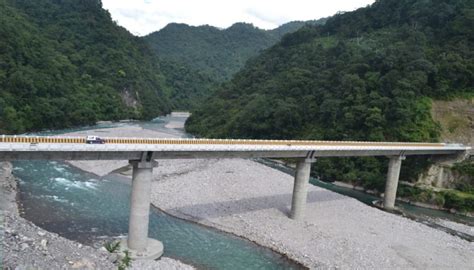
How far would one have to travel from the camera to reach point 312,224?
3569 cm

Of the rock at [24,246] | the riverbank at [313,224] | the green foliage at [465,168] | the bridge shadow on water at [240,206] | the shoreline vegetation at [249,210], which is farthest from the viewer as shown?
the green foliage at [465,168]

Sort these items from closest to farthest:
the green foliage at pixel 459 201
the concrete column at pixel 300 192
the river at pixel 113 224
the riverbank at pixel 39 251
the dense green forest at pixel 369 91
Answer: the riverbank at pixel 39 251 → the river at pixel 113 224 → the concrete column at pixel 300 192 → the green foliage at pixel 459 201 → the dense green forest at pixel 369 91

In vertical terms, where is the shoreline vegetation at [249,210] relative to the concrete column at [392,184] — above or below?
below

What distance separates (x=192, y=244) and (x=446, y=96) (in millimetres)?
53320

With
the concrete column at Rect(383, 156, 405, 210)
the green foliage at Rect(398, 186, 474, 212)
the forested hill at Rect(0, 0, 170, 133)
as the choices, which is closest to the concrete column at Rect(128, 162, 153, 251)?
the concrete column at Rect(383, 156, 405, 210)

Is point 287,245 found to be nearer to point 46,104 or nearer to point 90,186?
point 90,186

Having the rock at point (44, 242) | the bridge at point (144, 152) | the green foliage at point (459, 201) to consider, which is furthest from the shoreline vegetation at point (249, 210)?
the rock at point (44, 242)

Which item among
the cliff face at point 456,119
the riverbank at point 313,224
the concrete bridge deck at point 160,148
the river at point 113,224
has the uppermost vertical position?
the cliff face at point 456,119

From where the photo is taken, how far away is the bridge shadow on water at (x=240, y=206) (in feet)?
120

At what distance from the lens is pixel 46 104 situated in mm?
85375

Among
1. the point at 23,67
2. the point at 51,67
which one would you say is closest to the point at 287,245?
the point at 23,67

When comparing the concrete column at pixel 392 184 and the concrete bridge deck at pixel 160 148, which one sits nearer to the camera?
the concrete bridge deck at pixel 160 148

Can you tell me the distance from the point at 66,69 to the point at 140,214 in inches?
3948

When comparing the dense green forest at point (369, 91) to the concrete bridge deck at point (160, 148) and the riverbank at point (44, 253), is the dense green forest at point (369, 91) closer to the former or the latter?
the concrete bridge deck at point (160, 148)
